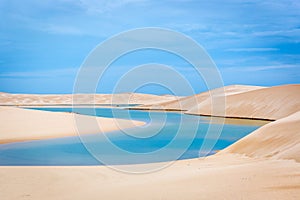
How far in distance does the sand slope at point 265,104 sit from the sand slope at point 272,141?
83.4 feet

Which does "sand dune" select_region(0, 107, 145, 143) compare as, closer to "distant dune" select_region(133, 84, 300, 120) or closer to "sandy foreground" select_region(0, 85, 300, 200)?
"sandy foreground" select_region(0, 85, 300, 200)

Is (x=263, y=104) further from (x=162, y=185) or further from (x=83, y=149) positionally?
(x=162, y=185)

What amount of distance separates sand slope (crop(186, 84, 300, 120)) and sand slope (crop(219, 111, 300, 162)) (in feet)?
83.4

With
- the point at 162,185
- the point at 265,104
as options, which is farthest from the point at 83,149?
the point at 265,104

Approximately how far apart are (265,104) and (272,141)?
31699mm

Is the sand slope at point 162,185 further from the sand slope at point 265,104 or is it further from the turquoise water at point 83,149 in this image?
the sand slope at point 265,104

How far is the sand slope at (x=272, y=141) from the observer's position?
11.8 m

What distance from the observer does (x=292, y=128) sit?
13250 millimetres

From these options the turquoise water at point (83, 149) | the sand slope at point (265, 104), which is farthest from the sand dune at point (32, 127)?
the sand slope at point (265, 104)

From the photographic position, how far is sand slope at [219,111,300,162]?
11812 mm

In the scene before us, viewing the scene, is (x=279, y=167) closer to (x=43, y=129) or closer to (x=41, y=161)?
(x=41, y=161)

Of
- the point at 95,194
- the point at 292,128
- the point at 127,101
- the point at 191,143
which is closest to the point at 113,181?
the point at 95,194

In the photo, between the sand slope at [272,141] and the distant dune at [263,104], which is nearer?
the sand slope at [272,141]

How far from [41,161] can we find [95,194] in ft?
22.3
